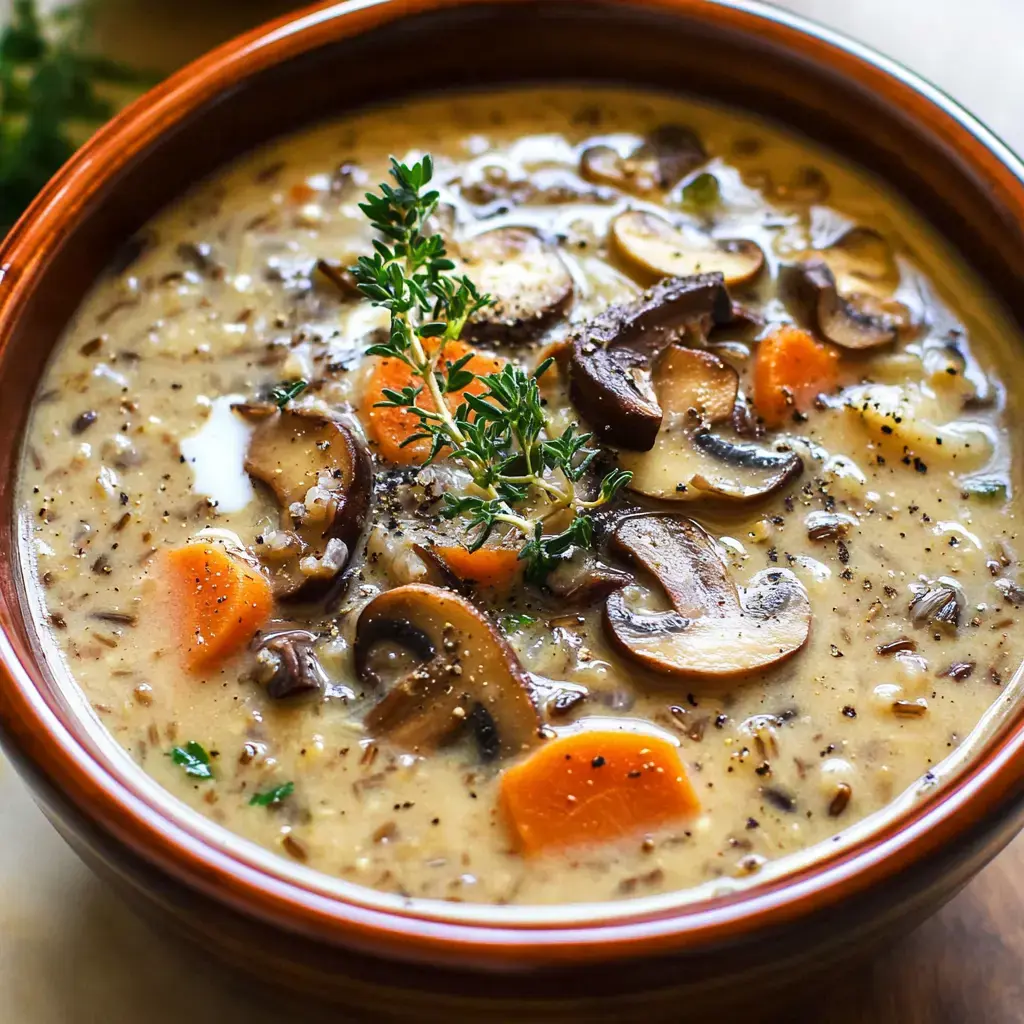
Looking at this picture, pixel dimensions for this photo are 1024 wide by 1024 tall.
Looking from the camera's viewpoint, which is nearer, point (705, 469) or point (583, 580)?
point (583, 580)

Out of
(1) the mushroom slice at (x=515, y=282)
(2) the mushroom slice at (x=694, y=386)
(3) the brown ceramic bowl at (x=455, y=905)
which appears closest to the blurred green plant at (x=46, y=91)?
(3) the brown ceramic bowl at (x=455, y=905)

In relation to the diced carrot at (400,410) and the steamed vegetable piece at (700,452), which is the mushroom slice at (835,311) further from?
the diced carrot at (400,410)

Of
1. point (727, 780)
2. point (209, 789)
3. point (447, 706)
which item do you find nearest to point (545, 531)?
point (447, 706)

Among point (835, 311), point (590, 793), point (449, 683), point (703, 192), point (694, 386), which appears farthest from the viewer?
point (703, 192)

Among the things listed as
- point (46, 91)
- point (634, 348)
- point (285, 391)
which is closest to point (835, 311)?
point (634, 348)

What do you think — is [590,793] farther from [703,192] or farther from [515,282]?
[703,192]

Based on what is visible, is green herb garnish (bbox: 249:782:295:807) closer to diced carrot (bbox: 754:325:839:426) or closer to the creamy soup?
the creamy soup

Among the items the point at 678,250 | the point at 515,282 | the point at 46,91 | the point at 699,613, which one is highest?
the point at 46,91

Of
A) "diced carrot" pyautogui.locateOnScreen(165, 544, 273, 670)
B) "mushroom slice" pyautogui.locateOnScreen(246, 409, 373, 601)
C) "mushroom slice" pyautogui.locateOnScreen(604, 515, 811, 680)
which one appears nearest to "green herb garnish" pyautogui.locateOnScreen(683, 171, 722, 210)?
"mushroom slice" pyautogui.locateOnScreen(604, 515, 811, 680)
